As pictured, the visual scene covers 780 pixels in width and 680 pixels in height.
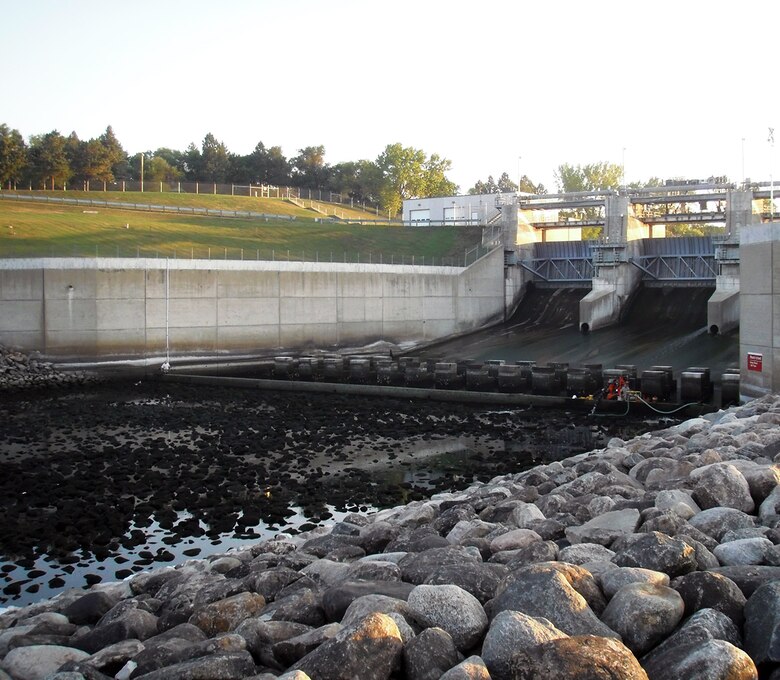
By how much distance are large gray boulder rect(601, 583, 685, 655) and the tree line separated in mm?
73212

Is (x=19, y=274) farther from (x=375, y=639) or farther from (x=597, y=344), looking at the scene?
(x=375, y=639)

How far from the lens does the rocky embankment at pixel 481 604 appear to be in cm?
498

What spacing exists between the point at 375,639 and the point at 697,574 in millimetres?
2413

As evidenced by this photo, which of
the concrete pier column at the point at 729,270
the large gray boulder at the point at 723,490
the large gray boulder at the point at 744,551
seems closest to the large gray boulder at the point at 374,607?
the large gray boulder at the point at 744,551

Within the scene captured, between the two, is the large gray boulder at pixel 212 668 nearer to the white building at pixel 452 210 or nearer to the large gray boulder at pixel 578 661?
the large gray boulder at pixel 578 661

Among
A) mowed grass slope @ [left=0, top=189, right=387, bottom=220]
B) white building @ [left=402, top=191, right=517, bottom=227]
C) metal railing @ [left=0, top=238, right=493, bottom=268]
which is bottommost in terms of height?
metal railing @ [left=0, top=238, right=493, bottom=268]

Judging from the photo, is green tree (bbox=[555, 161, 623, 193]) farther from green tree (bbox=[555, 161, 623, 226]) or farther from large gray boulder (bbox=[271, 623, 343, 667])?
large gray boulder (bbox=[271, 623, 343, 667])

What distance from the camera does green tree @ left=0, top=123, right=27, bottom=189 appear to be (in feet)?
225

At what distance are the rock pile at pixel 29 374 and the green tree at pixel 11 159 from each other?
43910 mm

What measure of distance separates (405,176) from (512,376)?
6129cm

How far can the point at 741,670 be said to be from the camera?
4.59m

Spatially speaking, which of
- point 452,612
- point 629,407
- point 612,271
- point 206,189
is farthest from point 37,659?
point 206,189

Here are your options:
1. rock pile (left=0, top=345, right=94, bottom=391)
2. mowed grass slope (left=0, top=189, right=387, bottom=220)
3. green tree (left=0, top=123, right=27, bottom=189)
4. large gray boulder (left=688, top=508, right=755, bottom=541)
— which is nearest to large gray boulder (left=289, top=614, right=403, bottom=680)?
large gray boulder (left=688, top=508, right=755, bottom=541)

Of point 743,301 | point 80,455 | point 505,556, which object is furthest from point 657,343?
point 505,556
